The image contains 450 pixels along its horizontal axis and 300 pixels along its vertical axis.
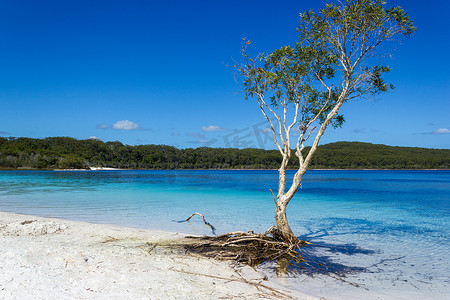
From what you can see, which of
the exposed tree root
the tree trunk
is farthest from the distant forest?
the tree trunk

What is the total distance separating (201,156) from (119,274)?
414ft

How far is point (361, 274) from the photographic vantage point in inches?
238

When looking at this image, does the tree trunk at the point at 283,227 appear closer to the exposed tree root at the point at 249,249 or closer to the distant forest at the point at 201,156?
the exposed tree root at the point at 249,249

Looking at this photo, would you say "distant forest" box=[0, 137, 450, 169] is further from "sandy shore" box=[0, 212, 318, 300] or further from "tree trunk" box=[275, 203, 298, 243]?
A: "tree trunk" box=[275, 203, 298, 243]

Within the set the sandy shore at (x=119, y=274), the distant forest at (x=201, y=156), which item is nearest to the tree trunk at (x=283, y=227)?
the sandy shore at (x=119, y=274)

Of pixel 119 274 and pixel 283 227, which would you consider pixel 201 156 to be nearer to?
pixel 283 227

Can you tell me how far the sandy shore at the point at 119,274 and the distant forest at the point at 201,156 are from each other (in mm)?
89194

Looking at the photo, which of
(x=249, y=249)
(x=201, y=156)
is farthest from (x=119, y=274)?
(x=201, y=156)

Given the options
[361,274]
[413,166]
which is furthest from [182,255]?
[413,166]

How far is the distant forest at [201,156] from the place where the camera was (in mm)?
96500

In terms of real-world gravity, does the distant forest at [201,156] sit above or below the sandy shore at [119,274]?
above

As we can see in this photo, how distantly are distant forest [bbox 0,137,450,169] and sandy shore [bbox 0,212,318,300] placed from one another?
89194 mm

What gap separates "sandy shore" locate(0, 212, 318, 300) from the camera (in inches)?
165

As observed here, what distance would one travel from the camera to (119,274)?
16.1 ft
